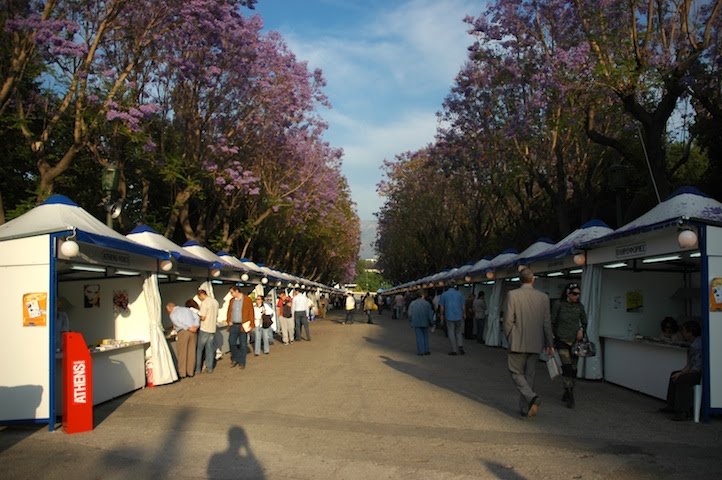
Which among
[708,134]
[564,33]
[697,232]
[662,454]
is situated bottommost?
[662,454]

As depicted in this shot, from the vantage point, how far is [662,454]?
289 inches

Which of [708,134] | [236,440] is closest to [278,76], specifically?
[708,134]

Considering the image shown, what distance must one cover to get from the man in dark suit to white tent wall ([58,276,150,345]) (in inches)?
287

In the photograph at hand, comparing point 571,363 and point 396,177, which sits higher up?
point 396,177

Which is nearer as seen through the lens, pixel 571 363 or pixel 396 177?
pixel 571 363

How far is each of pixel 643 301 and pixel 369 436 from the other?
25.8 ft

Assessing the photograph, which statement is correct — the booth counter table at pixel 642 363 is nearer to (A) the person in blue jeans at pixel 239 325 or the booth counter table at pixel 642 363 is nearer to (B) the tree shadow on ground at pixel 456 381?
(B) the tree shadow on ground at pixel 456 381

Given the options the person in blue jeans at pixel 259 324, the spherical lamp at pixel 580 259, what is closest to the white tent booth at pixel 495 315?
the person in blue jeans at pixel 259 324

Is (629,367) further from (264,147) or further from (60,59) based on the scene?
(264,147)

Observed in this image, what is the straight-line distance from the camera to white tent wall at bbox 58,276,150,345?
43.8 feet

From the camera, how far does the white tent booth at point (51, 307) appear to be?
8.95m

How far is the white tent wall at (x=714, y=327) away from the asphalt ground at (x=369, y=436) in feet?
1.54

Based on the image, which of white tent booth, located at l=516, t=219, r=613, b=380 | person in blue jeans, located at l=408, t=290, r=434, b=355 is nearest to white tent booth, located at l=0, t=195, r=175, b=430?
person in blue jeans, located at l=408, t=290, r=434, b=355

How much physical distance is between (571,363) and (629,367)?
263 cm
